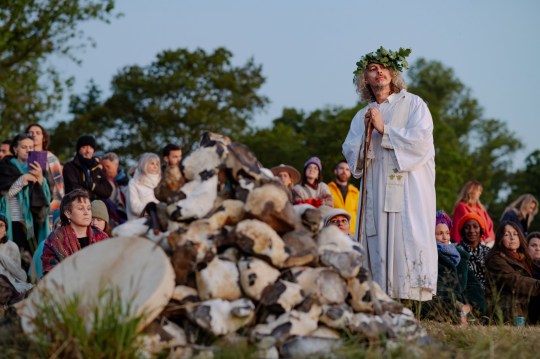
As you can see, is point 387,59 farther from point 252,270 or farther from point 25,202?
point 25,202

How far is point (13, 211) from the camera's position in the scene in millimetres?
10391

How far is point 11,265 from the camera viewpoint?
9.21m

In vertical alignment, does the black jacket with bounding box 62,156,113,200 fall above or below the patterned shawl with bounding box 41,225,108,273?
above

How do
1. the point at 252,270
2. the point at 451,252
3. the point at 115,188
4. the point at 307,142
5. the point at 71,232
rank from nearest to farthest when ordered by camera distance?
the point at 252,270 < the point at 71,232 < the point at 451,252 < the point at 115,188 < the point at 307,142

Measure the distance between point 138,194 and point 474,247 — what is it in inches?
160

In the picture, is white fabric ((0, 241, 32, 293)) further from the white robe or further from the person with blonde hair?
the person with blonde hair

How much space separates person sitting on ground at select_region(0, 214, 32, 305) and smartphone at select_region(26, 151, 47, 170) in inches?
41.3

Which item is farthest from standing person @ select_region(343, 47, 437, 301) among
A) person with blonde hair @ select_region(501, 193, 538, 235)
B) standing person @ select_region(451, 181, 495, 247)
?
person with blonde hair @ select_region(501, 193, 538, 235)

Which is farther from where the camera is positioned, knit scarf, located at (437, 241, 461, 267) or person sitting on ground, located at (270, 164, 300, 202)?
person sitting on ground, located at (270, 164, 300, 202)

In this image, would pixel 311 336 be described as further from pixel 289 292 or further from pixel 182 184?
pixel 182 184

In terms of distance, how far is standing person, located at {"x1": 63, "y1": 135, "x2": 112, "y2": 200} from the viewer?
1098cm

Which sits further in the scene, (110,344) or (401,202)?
(401,202)

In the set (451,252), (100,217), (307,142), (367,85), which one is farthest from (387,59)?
(307,142)

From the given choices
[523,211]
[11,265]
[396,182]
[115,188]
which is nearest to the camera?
[396,182]
